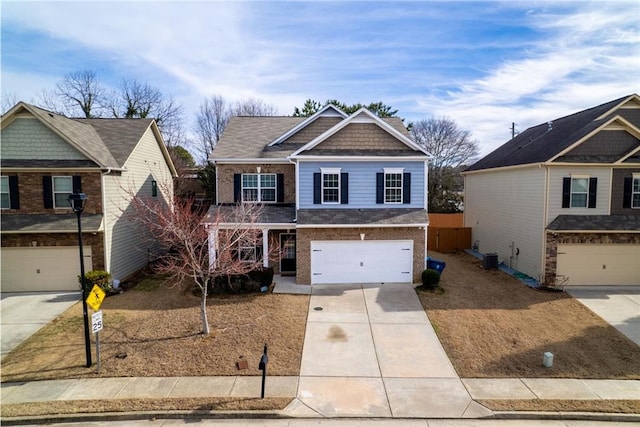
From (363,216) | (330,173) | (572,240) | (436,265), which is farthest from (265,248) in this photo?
(572,240)

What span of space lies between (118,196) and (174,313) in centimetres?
761

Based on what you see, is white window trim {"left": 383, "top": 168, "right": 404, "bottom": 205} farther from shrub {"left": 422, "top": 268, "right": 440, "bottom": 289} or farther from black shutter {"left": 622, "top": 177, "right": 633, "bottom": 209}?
black shutter {"left": 622, "top": 177, "right": 633, "bottom": 209}

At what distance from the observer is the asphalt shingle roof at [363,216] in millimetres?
15242

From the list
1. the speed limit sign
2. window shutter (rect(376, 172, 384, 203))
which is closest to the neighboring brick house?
the speed limit sign

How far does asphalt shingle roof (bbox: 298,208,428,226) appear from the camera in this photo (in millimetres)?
15242

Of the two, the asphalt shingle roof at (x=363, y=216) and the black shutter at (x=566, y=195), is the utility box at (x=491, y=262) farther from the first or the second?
the asphalt shingle roof at (x=363, y=216)

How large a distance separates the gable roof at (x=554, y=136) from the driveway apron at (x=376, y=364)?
32.5 ft

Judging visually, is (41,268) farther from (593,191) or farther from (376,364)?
(593,191)

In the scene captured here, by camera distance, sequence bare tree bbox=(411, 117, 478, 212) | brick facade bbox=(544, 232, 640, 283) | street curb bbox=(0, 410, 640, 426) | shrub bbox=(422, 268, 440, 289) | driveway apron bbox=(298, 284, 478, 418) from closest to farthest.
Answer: street curb bbox=(0, 410, 640, 426)
driveway apron bbox=(298, 284, 478, 418)
shrub bbox=(422, 268, 440, 289)
brick facade bbox=(544, 232, 640, 283)
bare tree bbox=(411, 117, 478, 212)

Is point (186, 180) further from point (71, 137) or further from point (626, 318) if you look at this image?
point (626, 318)

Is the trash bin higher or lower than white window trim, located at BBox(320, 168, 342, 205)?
lower

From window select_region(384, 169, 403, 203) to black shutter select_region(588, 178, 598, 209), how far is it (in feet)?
27.7

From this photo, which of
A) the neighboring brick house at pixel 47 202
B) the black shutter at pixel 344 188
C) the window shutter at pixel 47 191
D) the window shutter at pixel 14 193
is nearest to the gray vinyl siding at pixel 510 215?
the black shutter at pixel 344 188

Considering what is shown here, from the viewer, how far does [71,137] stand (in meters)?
15.2
